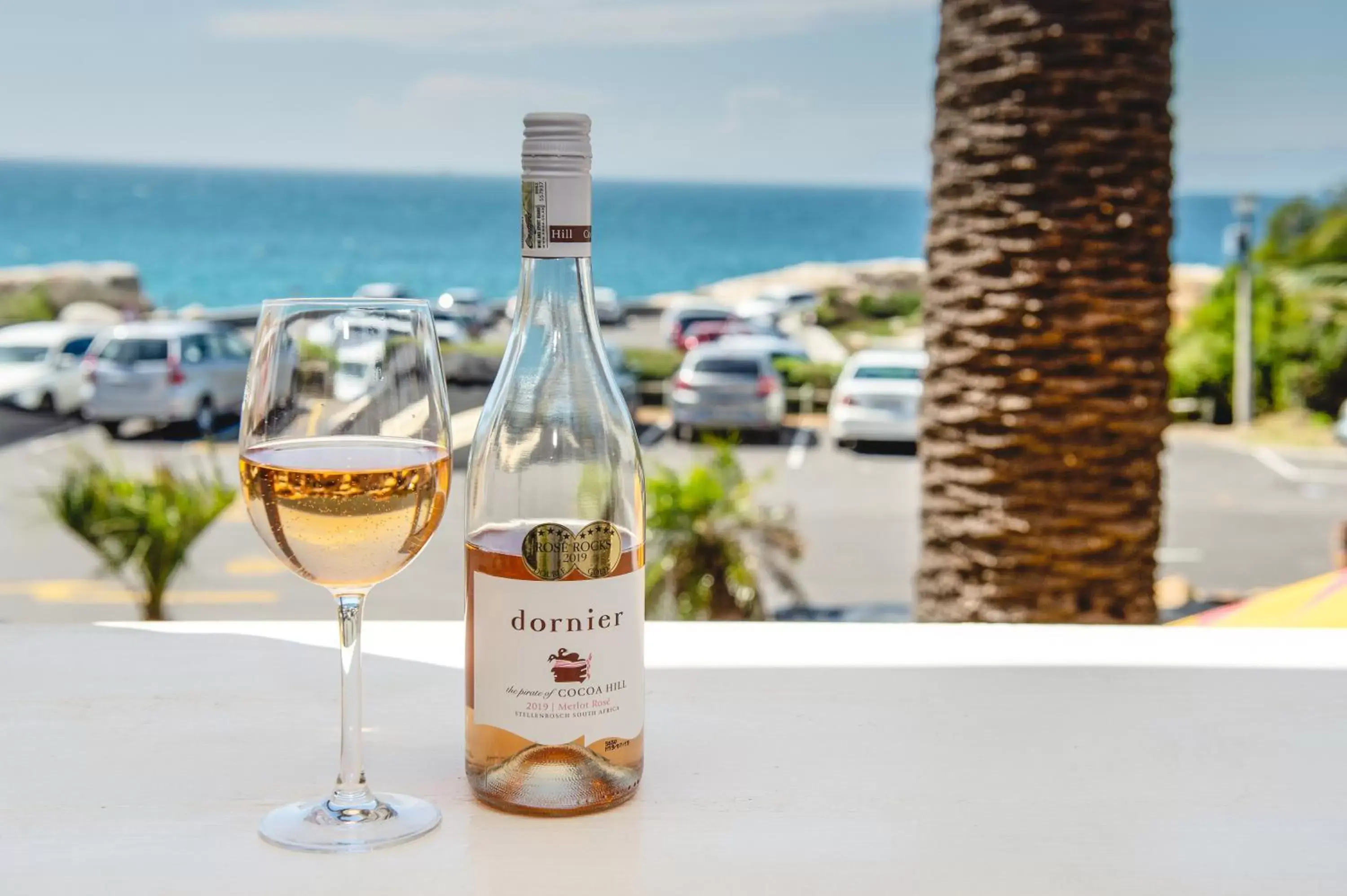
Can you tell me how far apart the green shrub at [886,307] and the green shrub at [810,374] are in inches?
705

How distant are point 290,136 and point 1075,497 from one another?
7428cm

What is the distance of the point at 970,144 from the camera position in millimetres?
3088

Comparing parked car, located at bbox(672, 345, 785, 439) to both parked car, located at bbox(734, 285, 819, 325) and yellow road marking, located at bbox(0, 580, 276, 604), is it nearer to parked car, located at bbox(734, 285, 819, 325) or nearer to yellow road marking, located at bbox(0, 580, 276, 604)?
yellow road marking, located at bbox(0, 580, 276, 604)

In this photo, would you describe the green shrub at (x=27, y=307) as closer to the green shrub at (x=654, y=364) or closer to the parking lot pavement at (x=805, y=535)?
the parking lot pavement at (x=805, y=535)

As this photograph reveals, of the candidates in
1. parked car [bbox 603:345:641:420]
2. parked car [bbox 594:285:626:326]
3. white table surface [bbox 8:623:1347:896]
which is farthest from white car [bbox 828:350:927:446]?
parked car [bbox 594:285:626:326]

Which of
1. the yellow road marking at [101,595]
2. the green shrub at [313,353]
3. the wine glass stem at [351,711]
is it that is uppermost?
the green shrub at [313,353]

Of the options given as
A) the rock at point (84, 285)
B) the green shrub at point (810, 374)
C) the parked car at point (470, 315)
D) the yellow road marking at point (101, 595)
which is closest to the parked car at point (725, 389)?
the green shrub at point (810, 374)

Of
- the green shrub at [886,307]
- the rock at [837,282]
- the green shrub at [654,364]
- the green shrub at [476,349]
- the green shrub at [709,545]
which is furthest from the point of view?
the rock at [837,282]

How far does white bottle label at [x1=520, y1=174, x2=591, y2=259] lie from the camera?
27.2 inches

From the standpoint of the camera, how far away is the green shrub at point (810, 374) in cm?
1950

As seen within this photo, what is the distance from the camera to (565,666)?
0.70 m

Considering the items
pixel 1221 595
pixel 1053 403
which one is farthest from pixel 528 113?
pixel 1221 595

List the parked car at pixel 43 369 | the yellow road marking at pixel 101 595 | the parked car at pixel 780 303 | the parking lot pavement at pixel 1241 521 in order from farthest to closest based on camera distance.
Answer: the parked car at pixel 780 303 < the parked car at pixel 43 369 < the parking lot pavement at pixel 1241 521 < the yellow road marking at pixel 101 595

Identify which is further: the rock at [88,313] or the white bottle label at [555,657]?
the rock at [88,313]
